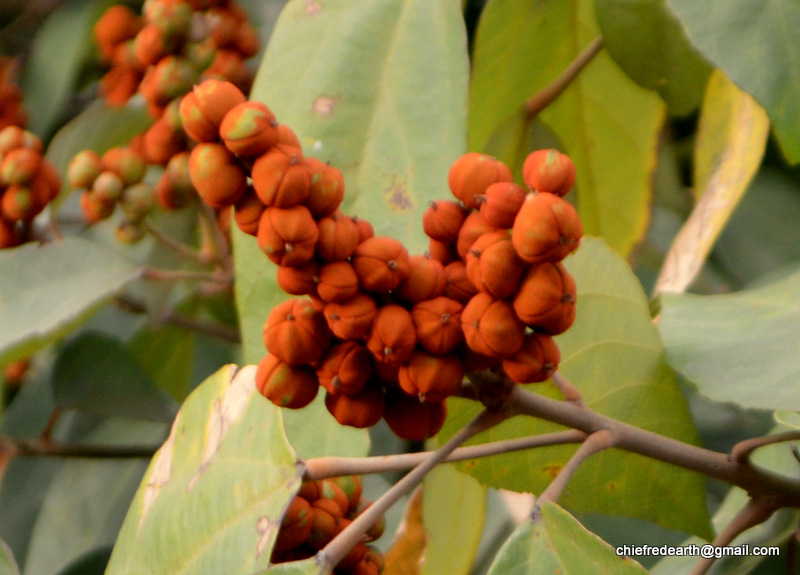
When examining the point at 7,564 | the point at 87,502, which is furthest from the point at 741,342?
the point at 87,502

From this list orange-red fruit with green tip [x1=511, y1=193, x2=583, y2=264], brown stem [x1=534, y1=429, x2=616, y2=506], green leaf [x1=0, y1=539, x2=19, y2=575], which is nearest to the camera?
orange-red fruit with green tip [x1=511, y1=193, x2=583, y2=264]

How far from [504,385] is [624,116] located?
0.68 meters

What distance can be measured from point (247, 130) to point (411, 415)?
0.18 meters

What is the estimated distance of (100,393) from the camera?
3.51ft

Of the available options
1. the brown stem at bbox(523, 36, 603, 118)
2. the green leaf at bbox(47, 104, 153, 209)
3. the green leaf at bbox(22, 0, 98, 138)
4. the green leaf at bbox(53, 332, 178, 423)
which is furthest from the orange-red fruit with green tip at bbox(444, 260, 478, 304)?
the green leaf at bbox(22, 0, 98, 138)

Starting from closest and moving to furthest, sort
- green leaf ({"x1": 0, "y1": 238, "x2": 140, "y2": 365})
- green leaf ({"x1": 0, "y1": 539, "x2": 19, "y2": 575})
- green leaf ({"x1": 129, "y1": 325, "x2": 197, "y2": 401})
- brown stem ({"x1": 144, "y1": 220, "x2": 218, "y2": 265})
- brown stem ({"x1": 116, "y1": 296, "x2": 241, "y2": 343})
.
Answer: green leaf ({"x1": 0, "y1": 539, "x2": 19, "y2": 575}) < green leaf ({"x1": 0, "y1": 238, "x2": 140, "y2": 365}) < brown stem ({"x1": 144, "y1": 220, "x2": 218, "y2": 265}) < brown stem ({"x1": 116, "y1": 296, "x2": 241, "y2": 343}) < green leaf ({"x1": 129, "y1": 325, "x2": 197, "y2": 401})

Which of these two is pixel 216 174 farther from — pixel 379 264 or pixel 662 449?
pixel 662 449

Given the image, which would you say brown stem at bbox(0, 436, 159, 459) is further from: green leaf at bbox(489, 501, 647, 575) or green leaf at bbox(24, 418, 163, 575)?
green leaf at bbox(489, 501, 647, 575)

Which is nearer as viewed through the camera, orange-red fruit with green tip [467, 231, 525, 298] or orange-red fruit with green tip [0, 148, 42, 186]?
orange-red fruit with green tip [467, 231, 525, 298]

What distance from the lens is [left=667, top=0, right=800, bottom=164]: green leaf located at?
67 cm

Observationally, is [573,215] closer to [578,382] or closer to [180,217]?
[578,382]

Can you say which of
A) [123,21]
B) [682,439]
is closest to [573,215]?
[682,439]

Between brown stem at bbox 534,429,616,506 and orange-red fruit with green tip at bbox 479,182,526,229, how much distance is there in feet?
Result: 0.53

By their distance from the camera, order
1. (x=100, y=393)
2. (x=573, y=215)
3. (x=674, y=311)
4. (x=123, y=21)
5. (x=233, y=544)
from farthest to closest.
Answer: (x=123, y=21) < (x=100, y=393) < (x=674, y=311) < (x=233, y=544) < (x=573, y=215)
